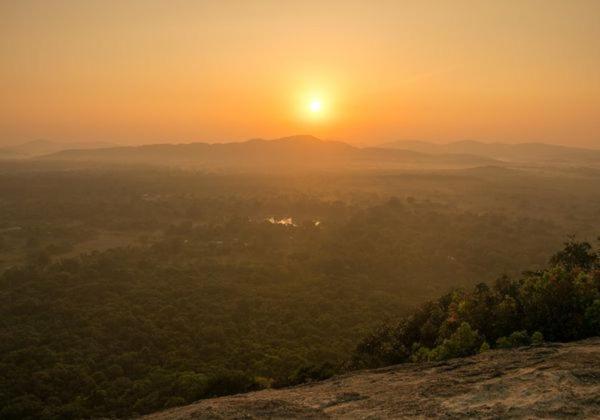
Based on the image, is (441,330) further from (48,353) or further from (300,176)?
(300,176)

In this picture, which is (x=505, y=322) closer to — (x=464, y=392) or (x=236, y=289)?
(x=464, y=392)

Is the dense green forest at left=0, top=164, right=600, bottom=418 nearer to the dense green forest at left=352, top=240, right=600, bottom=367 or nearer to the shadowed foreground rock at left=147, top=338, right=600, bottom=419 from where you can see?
the dense green forest at left=352, top=240, right=600, bottom=367

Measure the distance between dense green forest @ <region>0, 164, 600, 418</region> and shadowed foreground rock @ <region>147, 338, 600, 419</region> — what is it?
282 cm

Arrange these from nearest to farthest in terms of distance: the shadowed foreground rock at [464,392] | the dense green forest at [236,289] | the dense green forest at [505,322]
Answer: the shadowed foreground rock at [464,392]
the dense green forest at [505,322]
the dense green forest at [236,289]

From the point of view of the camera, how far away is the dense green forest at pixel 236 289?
25.9 metres

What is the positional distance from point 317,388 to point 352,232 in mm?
61178

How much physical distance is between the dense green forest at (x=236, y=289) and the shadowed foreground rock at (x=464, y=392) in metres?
2.82

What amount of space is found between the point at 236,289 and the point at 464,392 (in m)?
38.7

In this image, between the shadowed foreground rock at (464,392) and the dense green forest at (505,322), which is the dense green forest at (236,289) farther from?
the shadowed foreground rock at (464,392)

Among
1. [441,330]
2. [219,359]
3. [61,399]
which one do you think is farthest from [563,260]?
[61,399]

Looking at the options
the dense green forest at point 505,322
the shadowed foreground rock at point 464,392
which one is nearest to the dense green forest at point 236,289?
the dense green forest at point 505,322

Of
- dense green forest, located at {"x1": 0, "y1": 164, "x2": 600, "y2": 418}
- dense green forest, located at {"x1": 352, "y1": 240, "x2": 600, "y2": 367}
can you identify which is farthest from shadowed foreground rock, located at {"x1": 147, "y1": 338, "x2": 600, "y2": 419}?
dense green forest, located at {"x1": 0, "y1": 164, "x2": 600, "y2": 418}

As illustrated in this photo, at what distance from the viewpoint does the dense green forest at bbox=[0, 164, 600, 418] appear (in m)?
25.9

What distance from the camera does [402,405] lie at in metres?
13.2
